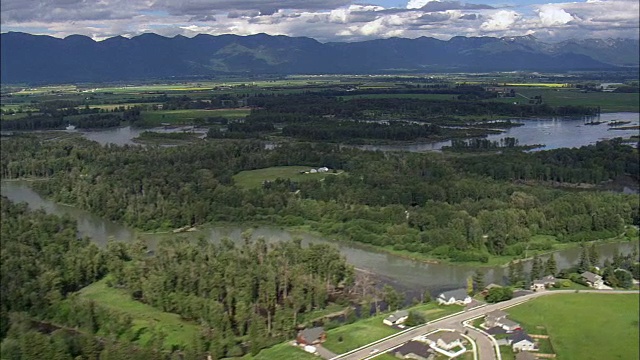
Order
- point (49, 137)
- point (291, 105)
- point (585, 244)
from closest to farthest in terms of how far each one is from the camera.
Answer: point (585, 244)
point (49, 137)
point (291, 105)

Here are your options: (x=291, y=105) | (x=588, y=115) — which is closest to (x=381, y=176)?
(x=588, y=115)

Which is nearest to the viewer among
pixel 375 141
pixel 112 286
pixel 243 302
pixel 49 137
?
pixel 243 302

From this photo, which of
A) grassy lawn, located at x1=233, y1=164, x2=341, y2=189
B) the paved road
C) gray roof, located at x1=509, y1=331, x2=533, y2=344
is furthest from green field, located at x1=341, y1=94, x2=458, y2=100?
gray roof, located at x1=509, y1=331, x2=533, y2=344

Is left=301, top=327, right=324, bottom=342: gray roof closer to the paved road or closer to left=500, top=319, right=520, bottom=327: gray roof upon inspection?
the paved road

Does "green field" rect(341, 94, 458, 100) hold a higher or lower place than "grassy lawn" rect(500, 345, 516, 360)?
higher

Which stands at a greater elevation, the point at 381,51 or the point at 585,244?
the point at 381,51

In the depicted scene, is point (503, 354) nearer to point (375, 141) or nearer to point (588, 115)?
point (375, 141)
